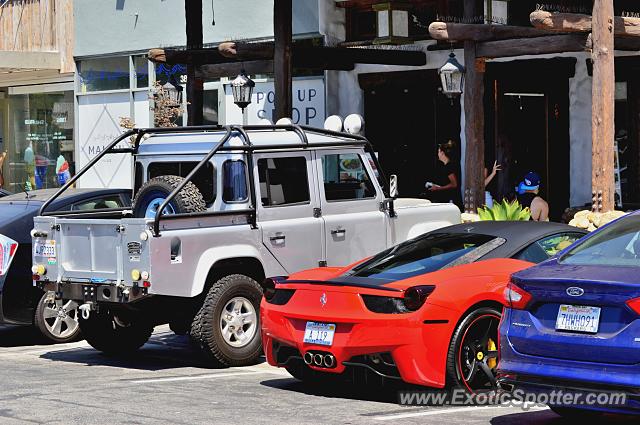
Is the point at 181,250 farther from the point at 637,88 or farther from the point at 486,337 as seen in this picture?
the point at 637,88

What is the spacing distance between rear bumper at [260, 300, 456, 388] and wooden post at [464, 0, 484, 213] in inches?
283

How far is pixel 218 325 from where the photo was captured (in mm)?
11367

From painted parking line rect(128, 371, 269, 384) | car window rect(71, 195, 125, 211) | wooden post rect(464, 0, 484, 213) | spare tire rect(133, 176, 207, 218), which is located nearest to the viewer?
painted parking line rect(128, 371, 269, 384)

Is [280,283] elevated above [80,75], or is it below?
below

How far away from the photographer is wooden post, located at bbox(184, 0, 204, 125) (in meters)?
21.5

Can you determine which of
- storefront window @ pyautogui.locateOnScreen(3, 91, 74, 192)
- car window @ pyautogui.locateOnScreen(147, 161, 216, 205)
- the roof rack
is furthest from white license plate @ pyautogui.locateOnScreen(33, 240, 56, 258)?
storefront window @ pyautogui.locateOnScreen(3, 91, 74, 192)

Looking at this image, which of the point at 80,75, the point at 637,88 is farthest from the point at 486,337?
the point at 80,75

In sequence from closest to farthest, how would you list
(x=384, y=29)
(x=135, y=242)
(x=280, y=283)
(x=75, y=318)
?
1. (x=280, y=283)
2. (x=135, y=242)
3. (x=75, y=318)
4. (x=384, y=29)

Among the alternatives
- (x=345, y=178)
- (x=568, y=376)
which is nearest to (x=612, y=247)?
(x=568, y=376)

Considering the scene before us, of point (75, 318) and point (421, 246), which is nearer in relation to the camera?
point (421, 246)

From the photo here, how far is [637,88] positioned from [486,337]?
10.5 m

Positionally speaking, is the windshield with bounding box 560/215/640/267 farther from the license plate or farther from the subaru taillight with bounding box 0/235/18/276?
the subaru taillight with bounding box 0/235/18/276

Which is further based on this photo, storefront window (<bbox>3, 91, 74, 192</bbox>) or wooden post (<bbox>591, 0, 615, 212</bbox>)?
storefront window (<bbox>3, 91, 74, 192</bbox>)

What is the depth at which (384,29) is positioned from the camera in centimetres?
2059
